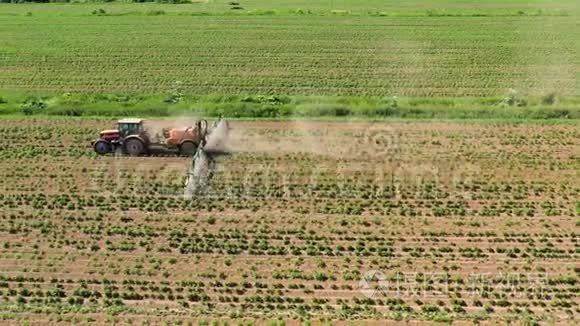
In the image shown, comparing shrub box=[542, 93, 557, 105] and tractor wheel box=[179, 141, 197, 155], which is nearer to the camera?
tractor wheel box=[179, 141, 197, 155]

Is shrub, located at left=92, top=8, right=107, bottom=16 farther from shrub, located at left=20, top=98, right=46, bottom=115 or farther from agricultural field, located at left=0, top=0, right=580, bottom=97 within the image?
shrub, located at left=20, top=98, right=46, bottom=115

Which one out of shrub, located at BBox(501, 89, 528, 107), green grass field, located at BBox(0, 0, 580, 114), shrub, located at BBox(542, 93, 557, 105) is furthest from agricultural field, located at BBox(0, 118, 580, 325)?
green grass field, located at BBox(0, 0, 580, 114)

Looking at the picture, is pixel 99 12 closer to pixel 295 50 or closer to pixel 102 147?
pixel 295 50

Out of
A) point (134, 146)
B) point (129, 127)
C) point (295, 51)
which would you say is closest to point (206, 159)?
point (134, 146)

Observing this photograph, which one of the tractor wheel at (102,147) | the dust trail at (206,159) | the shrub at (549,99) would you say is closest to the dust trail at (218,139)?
the dust trail at (206,159)

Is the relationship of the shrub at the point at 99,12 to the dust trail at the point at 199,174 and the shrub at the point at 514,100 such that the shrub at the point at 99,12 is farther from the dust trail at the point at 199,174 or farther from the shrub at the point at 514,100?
the shrub at the point at 514,100

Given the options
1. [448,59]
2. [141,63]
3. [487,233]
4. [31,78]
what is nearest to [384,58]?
[448,59]
